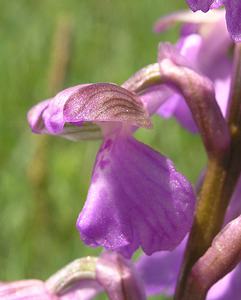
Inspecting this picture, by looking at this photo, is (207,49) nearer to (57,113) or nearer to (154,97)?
(154,97)

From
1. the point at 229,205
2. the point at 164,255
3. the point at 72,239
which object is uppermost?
the point at 229,205

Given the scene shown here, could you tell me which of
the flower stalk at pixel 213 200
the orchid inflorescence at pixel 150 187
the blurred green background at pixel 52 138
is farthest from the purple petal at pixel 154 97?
the blurred green background at pixel 52 138

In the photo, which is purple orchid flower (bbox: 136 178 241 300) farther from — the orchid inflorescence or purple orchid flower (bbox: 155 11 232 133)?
purple orchid flower (bbox: 155 11 232 133)

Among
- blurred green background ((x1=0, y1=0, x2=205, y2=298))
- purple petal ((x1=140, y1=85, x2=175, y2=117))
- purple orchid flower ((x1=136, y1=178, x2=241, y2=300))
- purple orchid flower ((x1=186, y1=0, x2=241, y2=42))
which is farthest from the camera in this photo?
blurred green background ((x1=0, y1=0, x2=205, y2=298))

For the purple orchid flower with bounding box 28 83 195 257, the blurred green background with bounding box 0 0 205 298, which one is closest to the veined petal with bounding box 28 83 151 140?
the purple orchid flower with bounding box 28 83 195 257

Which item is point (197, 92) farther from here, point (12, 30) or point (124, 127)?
point (12, 30)

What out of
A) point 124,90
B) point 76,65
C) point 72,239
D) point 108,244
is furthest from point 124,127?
point 76,65
